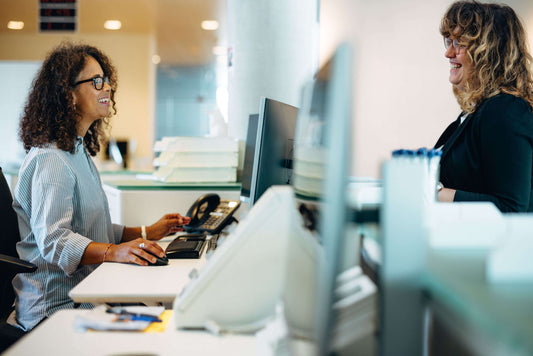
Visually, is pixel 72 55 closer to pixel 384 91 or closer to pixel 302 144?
pixel 302 144

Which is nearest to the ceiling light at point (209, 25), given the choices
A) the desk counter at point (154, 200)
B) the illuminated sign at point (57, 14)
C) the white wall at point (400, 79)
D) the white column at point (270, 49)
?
the illuminated sign at point (57, 14)

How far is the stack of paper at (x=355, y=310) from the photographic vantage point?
0.56 m

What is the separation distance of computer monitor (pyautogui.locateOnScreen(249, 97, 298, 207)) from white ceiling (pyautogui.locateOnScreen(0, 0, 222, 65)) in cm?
491

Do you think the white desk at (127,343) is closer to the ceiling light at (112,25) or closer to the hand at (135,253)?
the hand at (135,253)

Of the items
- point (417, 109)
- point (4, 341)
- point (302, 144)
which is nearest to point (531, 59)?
point (302, 144)

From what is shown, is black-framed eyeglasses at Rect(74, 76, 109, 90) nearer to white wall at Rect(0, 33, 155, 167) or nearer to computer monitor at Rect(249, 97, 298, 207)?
computer monitor at Rect(249, 97, 298, 207)

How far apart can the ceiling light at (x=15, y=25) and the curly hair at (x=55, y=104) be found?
6.06 metres

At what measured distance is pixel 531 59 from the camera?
59.5 inches

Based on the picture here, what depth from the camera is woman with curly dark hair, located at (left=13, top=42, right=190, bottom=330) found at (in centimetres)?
146

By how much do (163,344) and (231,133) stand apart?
2.11 meters

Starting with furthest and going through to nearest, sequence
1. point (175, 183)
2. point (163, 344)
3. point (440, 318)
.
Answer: point (175, 183) < point (163, 344) < point (440, 318)

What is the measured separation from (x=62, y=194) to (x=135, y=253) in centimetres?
32

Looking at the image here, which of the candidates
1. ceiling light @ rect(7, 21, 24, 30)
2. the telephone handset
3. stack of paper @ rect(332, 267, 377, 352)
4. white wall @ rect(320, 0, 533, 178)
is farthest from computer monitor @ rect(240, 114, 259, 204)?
ceiling light @ rect(7, 21, 24, 30)

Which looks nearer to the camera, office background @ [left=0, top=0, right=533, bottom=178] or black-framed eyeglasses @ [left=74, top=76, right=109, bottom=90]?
black-framed eyeglasses @ [left=74, top=76, right=109, bottom=90]
